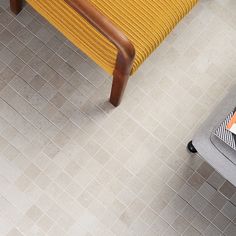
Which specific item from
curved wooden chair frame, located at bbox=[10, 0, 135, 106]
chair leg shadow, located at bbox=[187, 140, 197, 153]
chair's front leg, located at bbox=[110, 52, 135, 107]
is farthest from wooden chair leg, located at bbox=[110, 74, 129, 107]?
chair leg shadow, located at bbox=[187, 140, 197, 153]

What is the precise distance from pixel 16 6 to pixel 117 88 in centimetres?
56

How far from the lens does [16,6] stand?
2145 mm

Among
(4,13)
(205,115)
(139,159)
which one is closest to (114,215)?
(139,159)

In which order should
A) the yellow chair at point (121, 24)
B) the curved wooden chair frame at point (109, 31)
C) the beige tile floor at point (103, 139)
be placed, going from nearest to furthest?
the curved wooden chair frame at point (109, 31), the yellow chair at point (121, 24), the beige tile floor at point (103, 139)

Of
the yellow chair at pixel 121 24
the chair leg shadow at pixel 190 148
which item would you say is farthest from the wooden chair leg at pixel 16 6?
the chair leg shadow at pixel 190 148

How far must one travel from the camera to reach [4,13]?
7.20 ft

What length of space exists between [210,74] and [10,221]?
995 millimetres

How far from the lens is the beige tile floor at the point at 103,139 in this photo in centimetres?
203

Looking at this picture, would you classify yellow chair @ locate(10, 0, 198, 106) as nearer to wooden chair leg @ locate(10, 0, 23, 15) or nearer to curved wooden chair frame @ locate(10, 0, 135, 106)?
curved wooden chair frame @ locate(10, 0, 135, 106)

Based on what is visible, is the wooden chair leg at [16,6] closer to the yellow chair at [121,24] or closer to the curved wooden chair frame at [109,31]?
the yellow chair at [121,24]

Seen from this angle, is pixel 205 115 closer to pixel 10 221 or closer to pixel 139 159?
pixel 139 159

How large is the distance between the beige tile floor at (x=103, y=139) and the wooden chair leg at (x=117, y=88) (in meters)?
0.06

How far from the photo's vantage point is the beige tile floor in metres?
2.03

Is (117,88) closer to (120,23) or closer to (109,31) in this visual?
(120,23)
